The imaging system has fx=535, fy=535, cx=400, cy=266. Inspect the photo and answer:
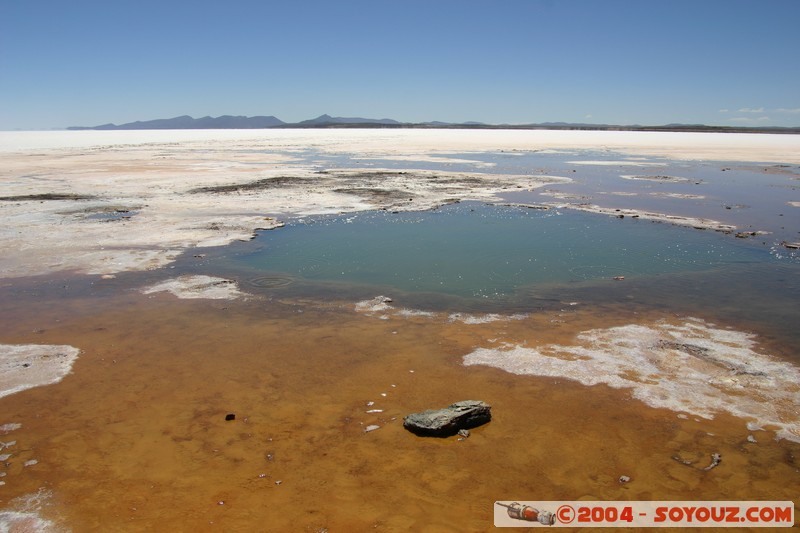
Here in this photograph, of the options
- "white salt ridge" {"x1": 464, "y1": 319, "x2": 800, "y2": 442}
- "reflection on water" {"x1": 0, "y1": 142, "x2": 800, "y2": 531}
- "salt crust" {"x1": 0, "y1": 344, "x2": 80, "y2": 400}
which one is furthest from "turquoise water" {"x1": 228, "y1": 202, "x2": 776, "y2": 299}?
"salt crust" {"x1": 0, "y1": 344, "x2": 80, "y2": 400}

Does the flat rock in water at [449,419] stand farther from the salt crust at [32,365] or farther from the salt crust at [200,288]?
the salt crust at [200,288]

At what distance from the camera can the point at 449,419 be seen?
5.38 meters

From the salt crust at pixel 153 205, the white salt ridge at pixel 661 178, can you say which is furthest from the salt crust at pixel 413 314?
the white salt ridge at pixel 661 178

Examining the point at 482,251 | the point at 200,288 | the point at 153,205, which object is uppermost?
the point at 153,205

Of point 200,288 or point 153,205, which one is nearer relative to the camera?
point 200,288

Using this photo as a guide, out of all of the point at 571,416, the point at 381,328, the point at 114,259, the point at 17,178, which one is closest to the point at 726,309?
the point at 571,416

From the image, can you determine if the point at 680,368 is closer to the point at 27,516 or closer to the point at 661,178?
the point at 27,516

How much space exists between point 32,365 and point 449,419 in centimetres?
535

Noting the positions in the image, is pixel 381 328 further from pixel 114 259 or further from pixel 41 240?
pixel 41 240

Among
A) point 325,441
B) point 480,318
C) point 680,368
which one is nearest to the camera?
point 325,441

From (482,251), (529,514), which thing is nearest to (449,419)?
(529,514)

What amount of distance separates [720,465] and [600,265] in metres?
6.97

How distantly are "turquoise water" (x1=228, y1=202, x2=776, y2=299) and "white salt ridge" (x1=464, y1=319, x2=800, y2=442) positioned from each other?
8.18 feet

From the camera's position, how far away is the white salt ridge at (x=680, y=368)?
19.2ft
